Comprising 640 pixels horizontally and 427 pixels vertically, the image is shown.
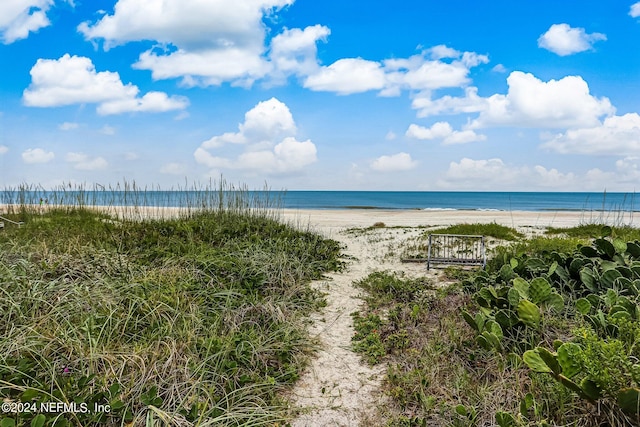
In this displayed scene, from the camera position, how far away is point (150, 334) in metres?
4.01

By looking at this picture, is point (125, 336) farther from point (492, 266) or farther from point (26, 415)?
point (492, 266)

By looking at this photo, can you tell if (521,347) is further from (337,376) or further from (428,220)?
(428,220)

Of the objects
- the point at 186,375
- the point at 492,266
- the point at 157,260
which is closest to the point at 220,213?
the point at 157,260

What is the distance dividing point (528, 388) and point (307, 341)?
2112mm

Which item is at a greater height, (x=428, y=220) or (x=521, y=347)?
(x=428, y=220)

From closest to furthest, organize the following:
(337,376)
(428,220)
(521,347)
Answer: (521,347)
(337,376)
(428,220)

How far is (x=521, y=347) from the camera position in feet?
13.1

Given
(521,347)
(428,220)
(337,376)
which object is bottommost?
(337,376)

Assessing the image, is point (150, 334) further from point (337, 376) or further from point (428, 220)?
point (428, 220)

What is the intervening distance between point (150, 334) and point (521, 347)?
128 inches

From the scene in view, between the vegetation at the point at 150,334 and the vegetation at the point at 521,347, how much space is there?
98 centimetres

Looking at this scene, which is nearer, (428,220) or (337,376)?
(337,376)

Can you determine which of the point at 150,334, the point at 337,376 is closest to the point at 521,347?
the point at 337,376

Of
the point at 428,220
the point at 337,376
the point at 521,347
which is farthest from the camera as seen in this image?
the point at 428,220
